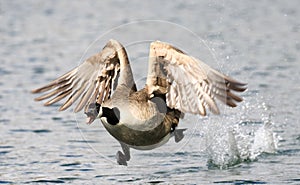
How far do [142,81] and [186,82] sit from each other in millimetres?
6252

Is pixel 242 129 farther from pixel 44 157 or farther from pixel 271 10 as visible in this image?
pixel 271 10

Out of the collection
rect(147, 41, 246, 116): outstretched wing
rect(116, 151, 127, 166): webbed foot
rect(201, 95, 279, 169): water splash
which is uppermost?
rect(147, 41, 246, 116): outstretched wing

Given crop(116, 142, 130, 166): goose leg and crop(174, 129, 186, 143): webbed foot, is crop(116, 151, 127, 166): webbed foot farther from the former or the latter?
crop(174, 129, 186, 143): webbed foot

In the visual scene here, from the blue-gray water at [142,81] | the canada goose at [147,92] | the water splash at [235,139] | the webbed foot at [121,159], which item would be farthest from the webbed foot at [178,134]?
the water splash at [235,139]

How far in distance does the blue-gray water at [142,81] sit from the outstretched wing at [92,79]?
1.26 metres

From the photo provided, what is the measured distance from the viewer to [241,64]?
1789 centimetres

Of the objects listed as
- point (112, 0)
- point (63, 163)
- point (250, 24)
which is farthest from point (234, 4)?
point (63, 163)

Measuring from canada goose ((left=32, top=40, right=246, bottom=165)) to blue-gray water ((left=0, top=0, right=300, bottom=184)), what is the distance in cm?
119

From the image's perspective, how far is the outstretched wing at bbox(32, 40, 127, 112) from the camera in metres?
9.62

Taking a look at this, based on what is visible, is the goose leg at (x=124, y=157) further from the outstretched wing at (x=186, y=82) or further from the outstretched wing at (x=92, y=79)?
the outstretched wing at (x=186, y=82)

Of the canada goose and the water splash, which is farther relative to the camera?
the water splash

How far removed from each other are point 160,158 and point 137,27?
40.4 feet

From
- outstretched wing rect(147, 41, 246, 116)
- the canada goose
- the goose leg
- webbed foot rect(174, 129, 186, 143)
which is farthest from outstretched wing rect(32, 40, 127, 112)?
webbed foot rect(174, 129, 186, 143)

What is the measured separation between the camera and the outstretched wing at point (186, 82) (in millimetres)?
8562
